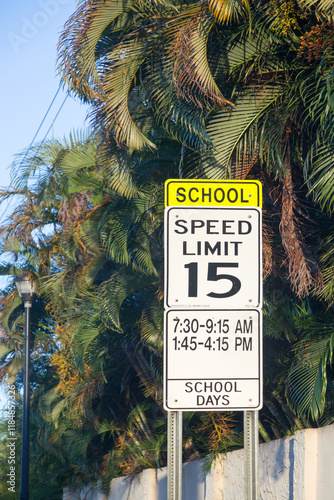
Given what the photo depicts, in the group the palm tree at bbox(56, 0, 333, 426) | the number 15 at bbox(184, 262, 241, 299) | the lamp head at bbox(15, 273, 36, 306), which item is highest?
the palm tree at bbox(56, 0, 333, 426)

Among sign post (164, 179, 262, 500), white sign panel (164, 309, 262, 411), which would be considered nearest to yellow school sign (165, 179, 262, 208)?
sign post (164, 179, 262, 500)

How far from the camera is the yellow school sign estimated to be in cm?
414

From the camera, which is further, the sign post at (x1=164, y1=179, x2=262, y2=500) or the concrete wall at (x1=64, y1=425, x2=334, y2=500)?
the concrete wall at (x1=64, y1=425, x2=334, y2=500)

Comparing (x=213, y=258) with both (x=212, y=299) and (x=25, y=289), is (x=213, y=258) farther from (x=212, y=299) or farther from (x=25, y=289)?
(x=25, y=289)

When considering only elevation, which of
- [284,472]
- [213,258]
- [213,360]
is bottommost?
[284,472]

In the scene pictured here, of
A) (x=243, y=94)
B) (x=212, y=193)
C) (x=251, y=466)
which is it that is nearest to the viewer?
(x=251, y=466)

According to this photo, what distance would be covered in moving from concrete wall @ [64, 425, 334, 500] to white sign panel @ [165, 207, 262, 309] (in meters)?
6.45

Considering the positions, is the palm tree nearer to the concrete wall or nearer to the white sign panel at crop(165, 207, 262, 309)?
the concrete wall

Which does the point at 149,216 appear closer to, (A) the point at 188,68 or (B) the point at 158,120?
(B) the point at 158,120

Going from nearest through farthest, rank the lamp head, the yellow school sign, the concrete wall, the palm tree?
the yellow school sign, the palm tree, the concrete wall, the lamp head

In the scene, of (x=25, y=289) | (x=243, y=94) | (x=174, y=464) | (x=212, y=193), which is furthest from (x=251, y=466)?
(x=25, y=289)

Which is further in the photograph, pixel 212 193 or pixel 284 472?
pixel 284 472

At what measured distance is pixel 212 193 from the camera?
4.14m

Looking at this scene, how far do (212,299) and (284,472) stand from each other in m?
7.40
